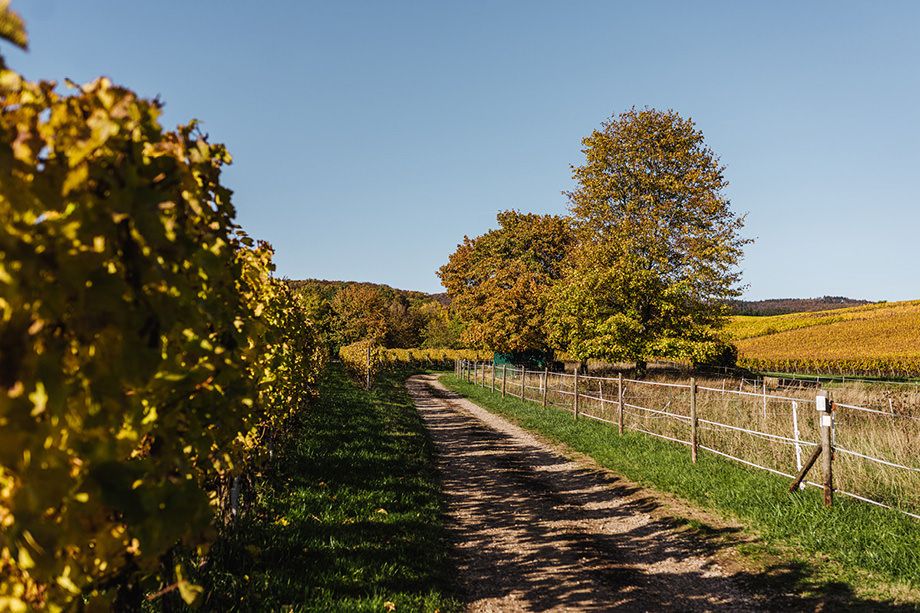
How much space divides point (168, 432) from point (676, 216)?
953 inches

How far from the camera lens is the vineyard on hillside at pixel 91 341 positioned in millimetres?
1293

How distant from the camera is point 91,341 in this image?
1513 mm

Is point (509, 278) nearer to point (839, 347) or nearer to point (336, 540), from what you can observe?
point (336, 540)

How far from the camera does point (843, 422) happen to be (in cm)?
1261

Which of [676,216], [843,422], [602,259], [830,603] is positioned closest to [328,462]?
[830,603]

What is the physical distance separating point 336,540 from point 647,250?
2088 centimetres

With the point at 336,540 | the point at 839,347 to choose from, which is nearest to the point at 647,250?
the point at 336,540

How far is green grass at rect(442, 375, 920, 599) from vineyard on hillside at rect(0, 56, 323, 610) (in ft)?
19.9

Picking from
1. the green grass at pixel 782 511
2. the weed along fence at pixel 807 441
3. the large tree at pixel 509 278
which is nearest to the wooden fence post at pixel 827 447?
the weed along fence at pixel 807 441

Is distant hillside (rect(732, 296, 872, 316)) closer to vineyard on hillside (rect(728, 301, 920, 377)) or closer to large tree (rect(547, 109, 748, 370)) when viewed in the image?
vineyard on hillside (rect(728, 301, 920, 377))

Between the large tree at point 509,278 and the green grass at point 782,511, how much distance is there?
18.8 metres

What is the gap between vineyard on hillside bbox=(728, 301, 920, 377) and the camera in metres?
46.2

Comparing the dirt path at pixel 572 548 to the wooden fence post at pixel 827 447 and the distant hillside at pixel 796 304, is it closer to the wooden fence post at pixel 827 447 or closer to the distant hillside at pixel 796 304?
the wooden fence post at pixel 827 447

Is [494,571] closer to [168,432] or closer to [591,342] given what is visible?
[168,432]
